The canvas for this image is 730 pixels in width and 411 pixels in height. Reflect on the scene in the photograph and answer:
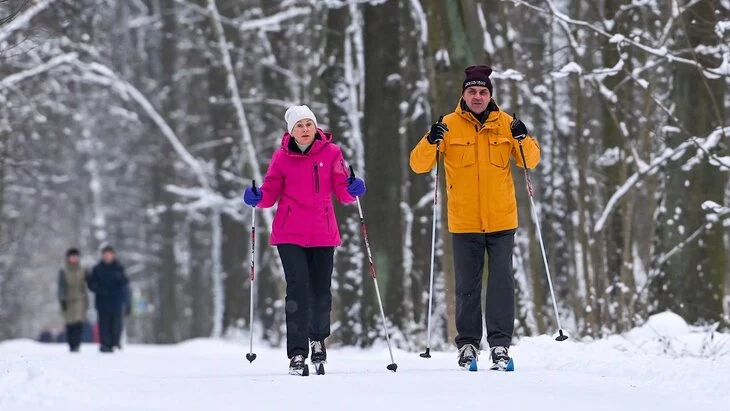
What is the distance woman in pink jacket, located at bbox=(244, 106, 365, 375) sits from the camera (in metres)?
9.88

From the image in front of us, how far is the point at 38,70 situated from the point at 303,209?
15082 mm

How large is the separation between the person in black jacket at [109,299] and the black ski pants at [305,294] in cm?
1109

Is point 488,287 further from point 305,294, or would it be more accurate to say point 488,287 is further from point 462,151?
point 305,294

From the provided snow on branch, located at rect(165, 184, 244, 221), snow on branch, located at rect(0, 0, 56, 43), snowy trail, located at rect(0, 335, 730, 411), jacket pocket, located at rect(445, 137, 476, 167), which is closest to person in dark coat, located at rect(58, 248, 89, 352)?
snow on branch, located at rect(0, 0, 56, 43)

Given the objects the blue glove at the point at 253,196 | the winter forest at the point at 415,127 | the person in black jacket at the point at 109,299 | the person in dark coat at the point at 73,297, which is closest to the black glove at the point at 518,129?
the blue glove at the point at 253,196

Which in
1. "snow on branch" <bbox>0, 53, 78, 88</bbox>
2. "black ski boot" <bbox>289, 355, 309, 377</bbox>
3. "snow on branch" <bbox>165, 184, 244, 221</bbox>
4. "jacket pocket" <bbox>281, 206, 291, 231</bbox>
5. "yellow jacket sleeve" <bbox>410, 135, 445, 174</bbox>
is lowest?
"black ski boot" <bbox>289, 355, 309, 377</bbox>

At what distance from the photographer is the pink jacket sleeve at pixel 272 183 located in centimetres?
998

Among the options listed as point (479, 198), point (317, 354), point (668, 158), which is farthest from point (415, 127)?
point (479, 198)

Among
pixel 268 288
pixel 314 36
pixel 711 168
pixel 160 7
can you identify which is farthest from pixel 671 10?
pixel 160 7

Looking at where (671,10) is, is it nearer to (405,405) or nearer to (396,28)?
(396,28)

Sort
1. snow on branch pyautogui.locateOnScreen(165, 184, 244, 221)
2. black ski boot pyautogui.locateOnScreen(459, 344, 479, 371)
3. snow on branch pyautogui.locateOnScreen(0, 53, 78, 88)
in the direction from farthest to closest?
1. snow on branch pyautogui.locateOnScreen(165, 184, 244, 221)
2. snow on branch pyautogui.locateOnScreen(0, 53, 78, 88)
3. black ski boot pyautogui.locateOnScreen(459, 344, 479, 371)

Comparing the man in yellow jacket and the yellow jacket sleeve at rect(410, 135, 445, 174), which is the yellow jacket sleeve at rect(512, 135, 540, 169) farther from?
the yellow jacket sleeve at rect(410, 135, 445, 174)

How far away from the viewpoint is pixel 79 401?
772 centimetres

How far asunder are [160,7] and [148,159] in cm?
600
